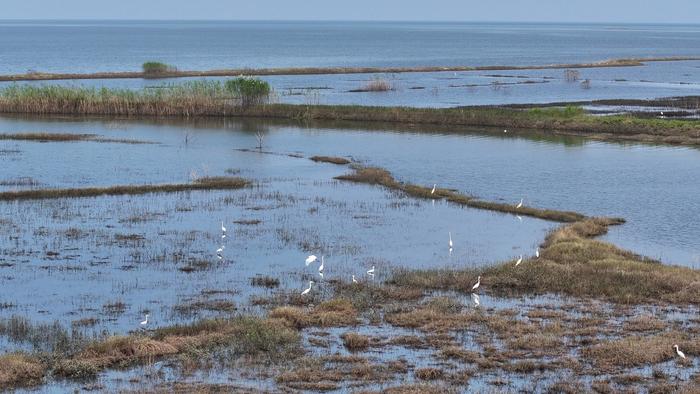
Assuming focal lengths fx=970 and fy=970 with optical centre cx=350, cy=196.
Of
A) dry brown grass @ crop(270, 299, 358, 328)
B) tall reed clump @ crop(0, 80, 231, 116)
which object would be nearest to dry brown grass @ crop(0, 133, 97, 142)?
tall reed clump @ crop(0, 80, 231, 116)

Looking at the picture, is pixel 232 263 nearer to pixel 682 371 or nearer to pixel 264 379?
pixel 264 379

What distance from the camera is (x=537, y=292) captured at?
1163 inches

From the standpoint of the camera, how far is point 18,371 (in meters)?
21.2

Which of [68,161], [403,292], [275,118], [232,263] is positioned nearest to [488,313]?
[403,292]

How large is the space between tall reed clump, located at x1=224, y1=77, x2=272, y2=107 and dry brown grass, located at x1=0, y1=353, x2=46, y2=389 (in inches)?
2310

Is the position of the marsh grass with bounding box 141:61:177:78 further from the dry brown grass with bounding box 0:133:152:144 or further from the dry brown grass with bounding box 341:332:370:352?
the dry brown grass with bounding box 341:332:370:352

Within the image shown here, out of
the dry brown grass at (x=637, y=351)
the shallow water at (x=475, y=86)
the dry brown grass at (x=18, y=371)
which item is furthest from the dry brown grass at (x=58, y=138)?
the dry brown grass at (x=637, y=351)

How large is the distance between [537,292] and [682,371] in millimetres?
7796

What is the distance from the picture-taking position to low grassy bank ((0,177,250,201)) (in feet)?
147

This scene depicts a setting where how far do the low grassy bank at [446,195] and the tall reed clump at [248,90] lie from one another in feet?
88.1

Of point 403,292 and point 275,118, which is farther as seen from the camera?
point 275,118

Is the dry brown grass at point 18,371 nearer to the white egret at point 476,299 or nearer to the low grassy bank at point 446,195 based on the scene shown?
the white egret at point 476,299

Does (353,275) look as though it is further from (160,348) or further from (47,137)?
(47,137)

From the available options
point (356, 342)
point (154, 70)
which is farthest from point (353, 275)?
point (154, 70)
